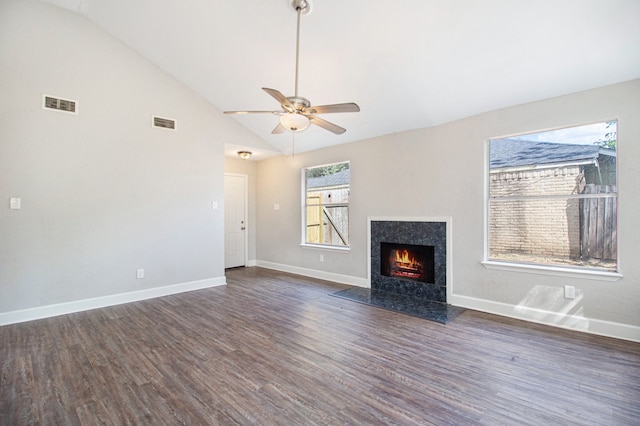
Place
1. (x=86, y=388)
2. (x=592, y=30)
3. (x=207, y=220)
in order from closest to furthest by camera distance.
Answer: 1. (x=86, y=388)
2. (x=592, y=30)
3. (x=207, y=220)

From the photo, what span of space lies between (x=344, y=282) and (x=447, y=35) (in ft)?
12.9

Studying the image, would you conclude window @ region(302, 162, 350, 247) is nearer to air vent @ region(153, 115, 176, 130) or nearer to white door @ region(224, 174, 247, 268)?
white door @ region(224, 174, 247, 268)

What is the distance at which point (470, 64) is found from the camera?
10.4 feet

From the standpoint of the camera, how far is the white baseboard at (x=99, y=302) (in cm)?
357

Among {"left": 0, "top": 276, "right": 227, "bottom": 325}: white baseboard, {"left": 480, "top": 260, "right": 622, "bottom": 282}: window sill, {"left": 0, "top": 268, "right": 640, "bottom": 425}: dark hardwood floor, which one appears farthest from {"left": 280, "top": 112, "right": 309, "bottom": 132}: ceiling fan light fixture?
{"left": 0, "top": 276, "right": 227, "bottom": 325}: white baseboard

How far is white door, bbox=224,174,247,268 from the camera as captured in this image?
675 cm

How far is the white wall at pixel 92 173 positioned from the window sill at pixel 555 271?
4387 millimetres

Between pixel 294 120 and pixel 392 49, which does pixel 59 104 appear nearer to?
pixel 294 120

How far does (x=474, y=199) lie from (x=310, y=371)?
297 cm

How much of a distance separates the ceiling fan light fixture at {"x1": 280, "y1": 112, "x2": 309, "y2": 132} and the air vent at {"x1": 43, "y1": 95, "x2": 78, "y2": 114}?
3.26 metres

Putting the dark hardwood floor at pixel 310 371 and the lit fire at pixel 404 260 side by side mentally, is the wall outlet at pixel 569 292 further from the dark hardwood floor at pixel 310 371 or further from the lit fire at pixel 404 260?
the lit fire at pixel 404 260

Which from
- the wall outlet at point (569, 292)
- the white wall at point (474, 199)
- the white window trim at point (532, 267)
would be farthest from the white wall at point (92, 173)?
the wall outlet at point (569, 292)

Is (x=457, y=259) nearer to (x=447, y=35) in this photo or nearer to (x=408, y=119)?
(x=408, y=119)

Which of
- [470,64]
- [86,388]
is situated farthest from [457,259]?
[86,388]
